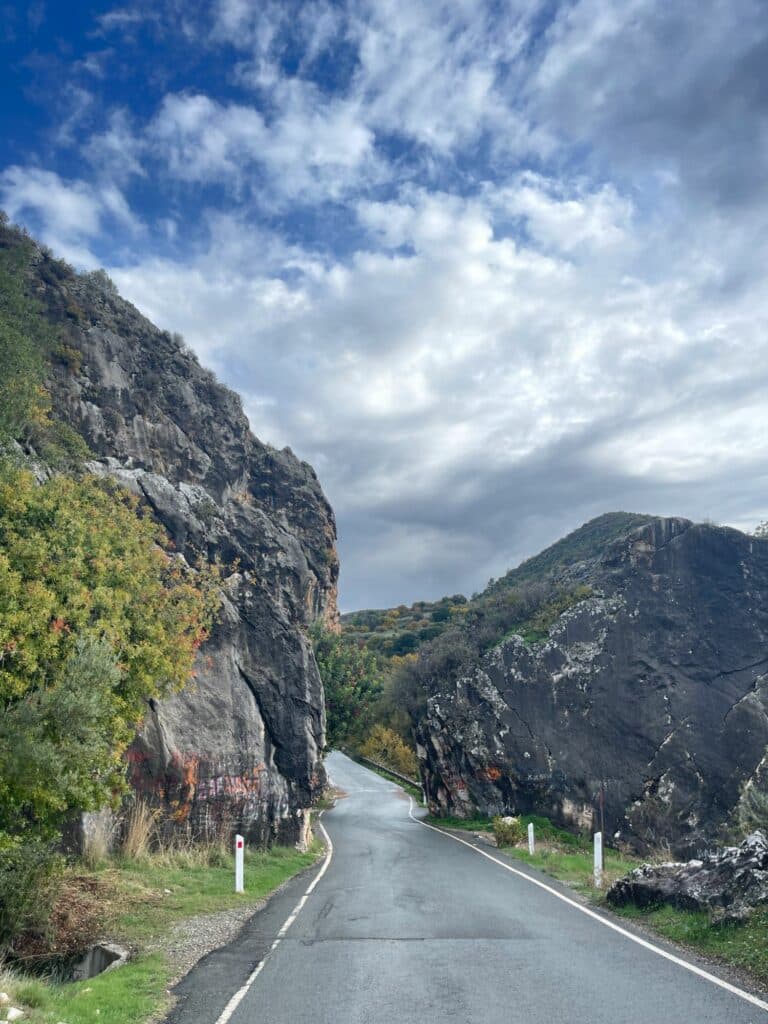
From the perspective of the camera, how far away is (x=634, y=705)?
30.1 metres

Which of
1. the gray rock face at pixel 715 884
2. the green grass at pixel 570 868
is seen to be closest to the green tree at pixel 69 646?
the gray rock face at pixel 715 884

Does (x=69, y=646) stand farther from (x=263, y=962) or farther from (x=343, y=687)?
(x=343, y=687)

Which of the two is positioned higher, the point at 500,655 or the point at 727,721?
the point at 500,655

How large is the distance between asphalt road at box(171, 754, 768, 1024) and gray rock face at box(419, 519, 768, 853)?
16.3 m

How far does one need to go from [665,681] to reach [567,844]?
846cm

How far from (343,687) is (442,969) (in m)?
35.7

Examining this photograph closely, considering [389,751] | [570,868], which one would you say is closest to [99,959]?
[570,868]

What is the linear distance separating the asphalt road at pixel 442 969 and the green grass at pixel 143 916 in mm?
539

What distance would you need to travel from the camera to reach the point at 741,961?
7.76 m

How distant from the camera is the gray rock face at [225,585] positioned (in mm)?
19547

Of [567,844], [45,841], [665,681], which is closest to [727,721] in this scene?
[665,681]

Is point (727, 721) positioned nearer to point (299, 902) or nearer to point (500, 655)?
point (500, 655)

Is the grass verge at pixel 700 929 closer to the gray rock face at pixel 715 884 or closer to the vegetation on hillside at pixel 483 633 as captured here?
the gray rock face at pixel 715 884

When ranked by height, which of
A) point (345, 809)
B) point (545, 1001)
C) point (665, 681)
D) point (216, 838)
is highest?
point (665, 681)
